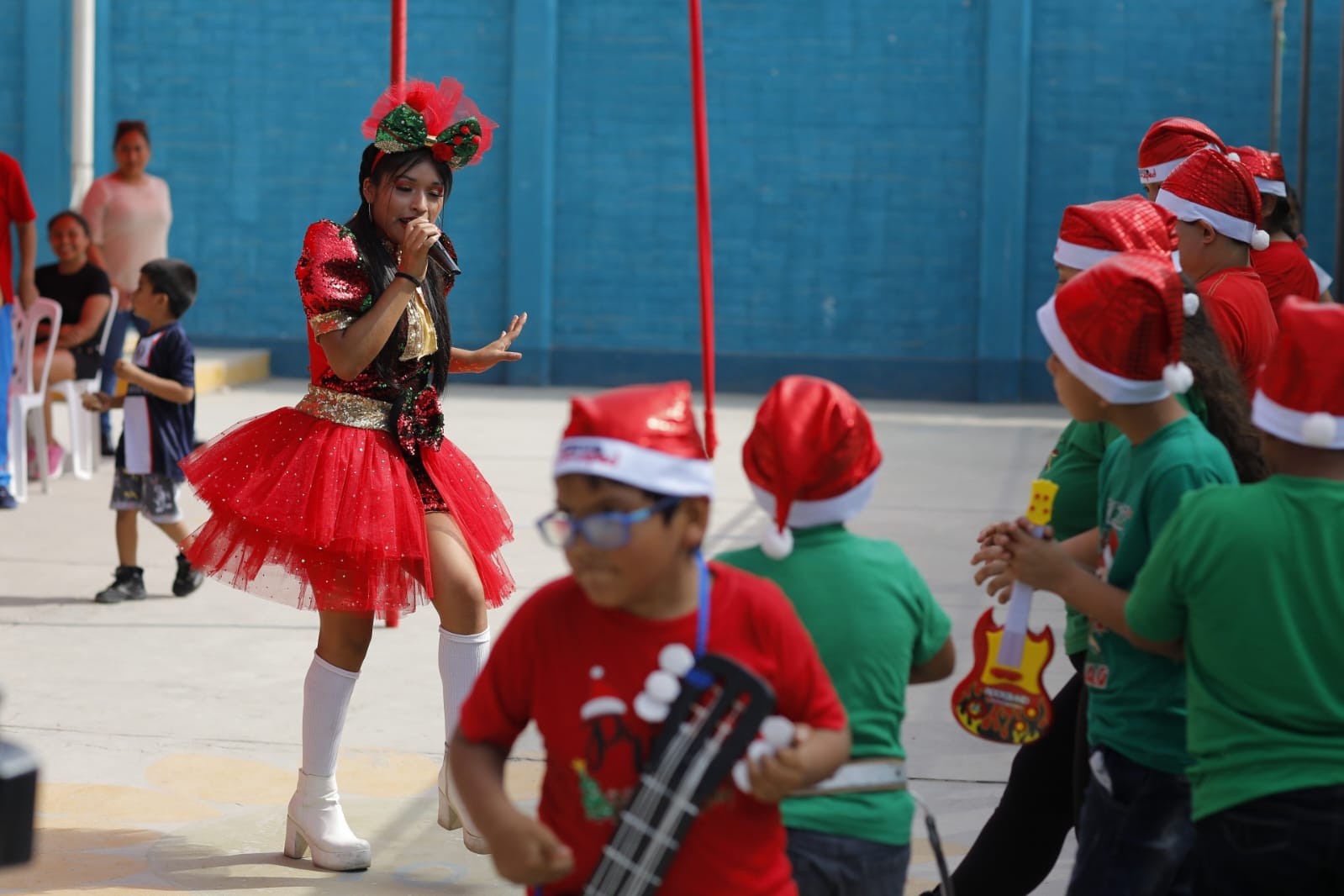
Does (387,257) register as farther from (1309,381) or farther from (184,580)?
(184,580)

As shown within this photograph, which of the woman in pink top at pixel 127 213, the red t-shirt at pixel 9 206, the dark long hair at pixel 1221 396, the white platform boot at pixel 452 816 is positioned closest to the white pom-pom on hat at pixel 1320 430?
the dark long hair at pixel 1221 396

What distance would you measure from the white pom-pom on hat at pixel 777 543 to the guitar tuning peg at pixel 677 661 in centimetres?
35

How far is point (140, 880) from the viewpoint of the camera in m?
3.76

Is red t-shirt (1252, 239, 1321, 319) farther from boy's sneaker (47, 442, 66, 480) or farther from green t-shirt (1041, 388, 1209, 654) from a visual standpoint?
boy's sneaker (47, 442, 66, 480)

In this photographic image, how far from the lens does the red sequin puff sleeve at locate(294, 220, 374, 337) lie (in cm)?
375

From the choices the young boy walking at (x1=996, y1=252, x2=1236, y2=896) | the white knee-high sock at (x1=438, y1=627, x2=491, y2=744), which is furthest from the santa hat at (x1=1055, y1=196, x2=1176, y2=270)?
the white knee-high sock at (x1=438, y1=627, x2=491, y2=744)

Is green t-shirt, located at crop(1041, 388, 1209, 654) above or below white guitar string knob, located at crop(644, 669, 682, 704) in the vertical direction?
above

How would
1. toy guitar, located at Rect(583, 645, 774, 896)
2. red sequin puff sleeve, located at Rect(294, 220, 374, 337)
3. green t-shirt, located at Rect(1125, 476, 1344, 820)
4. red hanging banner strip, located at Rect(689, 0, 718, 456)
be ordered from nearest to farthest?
toy guitar, located at Rect(583, 645, 774, 896) < green t-shirt, located at Rect(1125, 476, 1344, 820) < red sequin puff sleeve, located at Rect(294, 220, 374, 337) < red hanging banner strip, located at Rect(689, 0, 718, 456)

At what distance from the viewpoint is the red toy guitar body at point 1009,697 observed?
107 inches

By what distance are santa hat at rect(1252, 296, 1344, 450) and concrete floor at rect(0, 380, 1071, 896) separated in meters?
1.43

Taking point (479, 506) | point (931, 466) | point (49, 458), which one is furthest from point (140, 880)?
point (931, 466)

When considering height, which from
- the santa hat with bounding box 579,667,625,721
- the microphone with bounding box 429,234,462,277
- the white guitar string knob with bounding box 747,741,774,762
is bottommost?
the white guitar string knob with bounding box 747,741,774,762

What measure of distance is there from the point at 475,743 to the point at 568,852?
0.21 meters

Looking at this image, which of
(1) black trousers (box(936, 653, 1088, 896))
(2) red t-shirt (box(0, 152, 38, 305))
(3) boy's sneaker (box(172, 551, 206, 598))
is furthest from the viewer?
(2) red t-shirt (box(0, 152, 38, 305))
